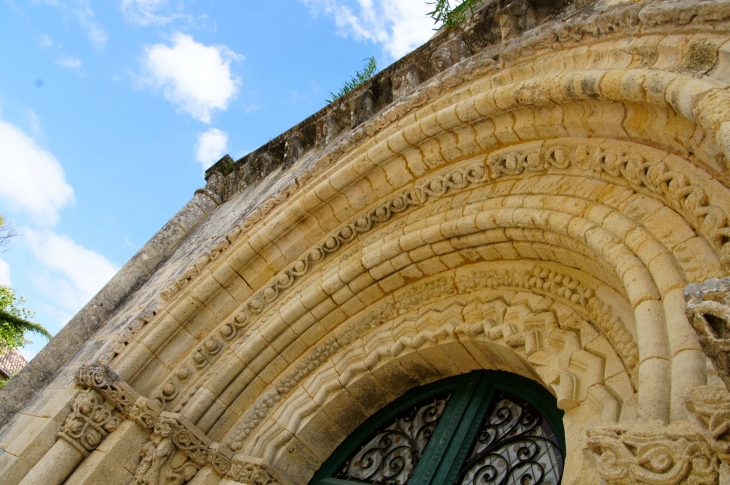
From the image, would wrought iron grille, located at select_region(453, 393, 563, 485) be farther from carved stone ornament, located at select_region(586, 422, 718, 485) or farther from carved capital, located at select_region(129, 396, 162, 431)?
carved capital, located at select_region(129, 396, 162, 431)

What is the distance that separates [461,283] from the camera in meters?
4.03

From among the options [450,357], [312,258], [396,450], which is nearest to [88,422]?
[312,258]

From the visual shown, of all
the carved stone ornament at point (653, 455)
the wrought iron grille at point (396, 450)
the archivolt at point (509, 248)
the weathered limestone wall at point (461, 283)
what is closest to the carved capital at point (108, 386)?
the weathered limestone wall at point (461, 283)

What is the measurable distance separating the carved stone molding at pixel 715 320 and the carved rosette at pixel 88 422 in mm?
3870

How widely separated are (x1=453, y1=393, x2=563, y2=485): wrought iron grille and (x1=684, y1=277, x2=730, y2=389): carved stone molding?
5.65ft

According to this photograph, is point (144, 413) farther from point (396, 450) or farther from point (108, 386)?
point (396, 450)

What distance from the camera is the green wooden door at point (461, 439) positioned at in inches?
129

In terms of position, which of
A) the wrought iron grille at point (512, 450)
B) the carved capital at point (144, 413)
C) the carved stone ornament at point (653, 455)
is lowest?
the carved capital at point (144, 413)

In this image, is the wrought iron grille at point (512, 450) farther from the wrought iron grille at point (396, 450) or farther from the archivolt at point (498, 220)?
the archivolt at point (498, 220)

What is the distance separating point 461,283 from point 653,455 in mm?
2334

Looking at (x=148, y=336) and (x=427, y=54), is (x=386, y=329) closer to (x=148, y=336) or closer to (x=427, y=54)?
(x=148, y=336)

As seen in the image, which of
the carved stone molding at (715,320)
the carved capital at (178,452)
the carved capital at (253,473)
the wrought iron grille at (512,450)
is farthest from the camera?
the carved capital at (178,452)

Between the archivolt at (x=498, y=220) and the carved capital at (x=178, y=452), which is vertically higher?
the archivolt at (x=498, y=220)

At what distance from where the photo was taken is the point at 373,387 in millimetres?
4188
